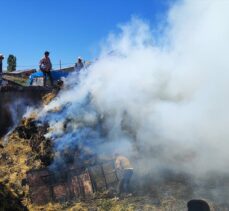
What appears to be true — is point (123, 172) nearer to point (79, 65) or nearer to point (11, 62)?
point (79, 65)

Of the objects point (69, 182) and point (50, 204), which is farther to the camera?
point (69, 182)

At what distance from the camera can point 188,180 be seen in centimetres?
1084

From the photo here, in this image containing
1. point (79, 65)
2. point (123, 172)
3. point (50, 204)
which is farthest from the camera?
point (79, 65)

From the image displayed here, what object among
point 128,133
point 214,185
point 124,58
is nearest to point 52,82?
point 124,58

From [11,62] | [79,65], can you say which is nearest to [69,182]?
[79,65]

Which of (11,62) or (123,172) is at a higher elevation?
(11,62)

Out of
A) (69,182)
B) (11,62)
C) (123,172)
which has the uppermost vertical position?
(11,62)

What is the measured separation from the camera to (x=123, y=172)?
11.0m

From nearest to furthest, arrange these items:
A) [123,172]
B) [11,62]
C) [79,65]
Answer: [123,172] → [79,65] → [11,62]

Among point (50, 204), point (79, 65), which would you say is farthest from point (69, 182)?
point (79, 65)

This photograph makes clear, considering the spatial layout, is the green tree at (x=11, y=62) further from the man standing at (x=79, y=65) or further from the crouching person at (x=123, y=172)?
the crouching person at (x=123, y=172)

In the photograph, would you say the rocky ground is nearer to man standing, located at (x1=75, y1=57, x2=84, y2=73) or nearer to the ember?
the ember

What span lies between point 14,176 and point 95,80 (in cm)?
518

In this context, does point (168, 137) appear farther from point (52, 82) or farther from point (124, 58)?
point (52, 82)
